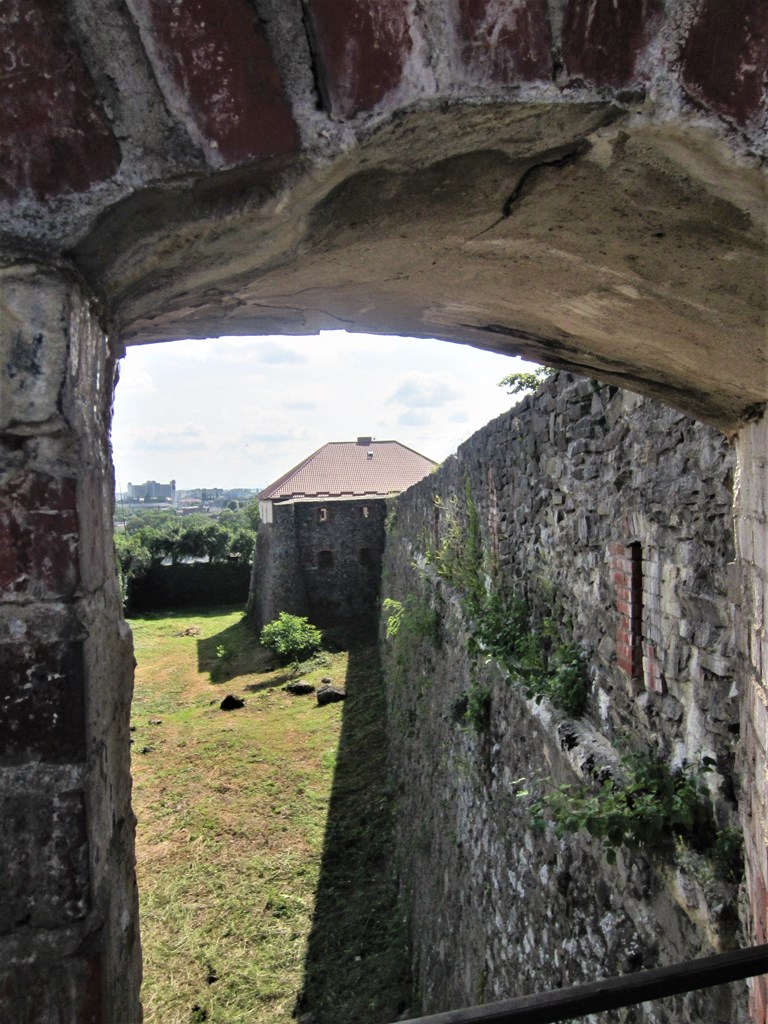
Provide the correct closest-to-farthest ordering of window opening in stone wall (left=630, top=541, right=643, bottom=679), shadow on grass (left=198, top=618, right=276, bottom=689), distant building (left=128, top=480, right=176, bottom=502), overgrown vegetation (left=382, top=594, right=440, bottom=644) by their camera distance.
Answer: window opening in stone wall (left=630, top=541, right=643, bottom=679) → overgrown vegetation (left=382, top=594, right=440, bottom=644) → shadow on grass (left=198, top=618, right=276, bottom=689) → distant building (left=128, top=480, right=176, bottom=502)

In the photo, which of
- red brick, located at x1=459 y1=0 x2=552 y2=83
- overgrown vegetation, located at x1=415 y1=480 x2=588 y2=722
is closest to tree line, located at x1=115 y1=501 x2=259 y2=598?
overgrown vegetation, located at x1=415 y1=480 x2=588 y2=722

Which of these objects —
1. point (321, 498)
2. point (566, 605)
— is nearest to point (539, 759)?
point (566, 605)

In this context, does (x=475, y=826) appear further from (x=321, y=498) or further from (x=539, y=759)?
(x=321, y=498)

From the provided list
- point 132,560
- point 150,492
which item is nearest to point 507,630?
point 132,560

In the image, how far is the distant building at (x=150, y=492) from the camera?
144125 mm

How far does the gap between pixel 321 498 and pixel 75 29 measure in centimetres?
2156

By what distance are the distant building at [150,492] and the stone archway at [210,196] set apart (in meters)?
149

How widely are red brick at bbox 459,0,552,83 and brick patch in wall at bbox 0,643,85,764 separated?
100 centimetres

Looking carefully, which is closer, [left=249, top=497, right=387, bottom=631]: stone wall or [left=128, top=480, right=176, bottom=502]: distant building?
[left=249, top=497, right=387, bottom=631]: stone wall

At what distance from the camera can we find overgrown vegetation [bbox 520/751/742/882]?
7.52 feet

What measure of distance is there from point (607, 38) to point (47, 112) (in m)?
0.76

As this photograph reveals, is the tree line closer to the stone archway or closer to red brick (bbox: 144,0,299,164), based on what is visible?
the stone archway

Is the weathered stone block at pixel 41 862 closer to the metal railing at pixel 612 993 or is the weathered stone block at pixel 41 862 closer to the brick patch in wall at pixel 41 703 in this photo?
the brick patch in wall at pixel 41 703

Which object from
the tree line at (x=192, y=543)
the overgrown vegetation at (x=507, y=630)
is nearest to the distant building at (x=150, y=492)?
the tree line at (x=192, y=543)
